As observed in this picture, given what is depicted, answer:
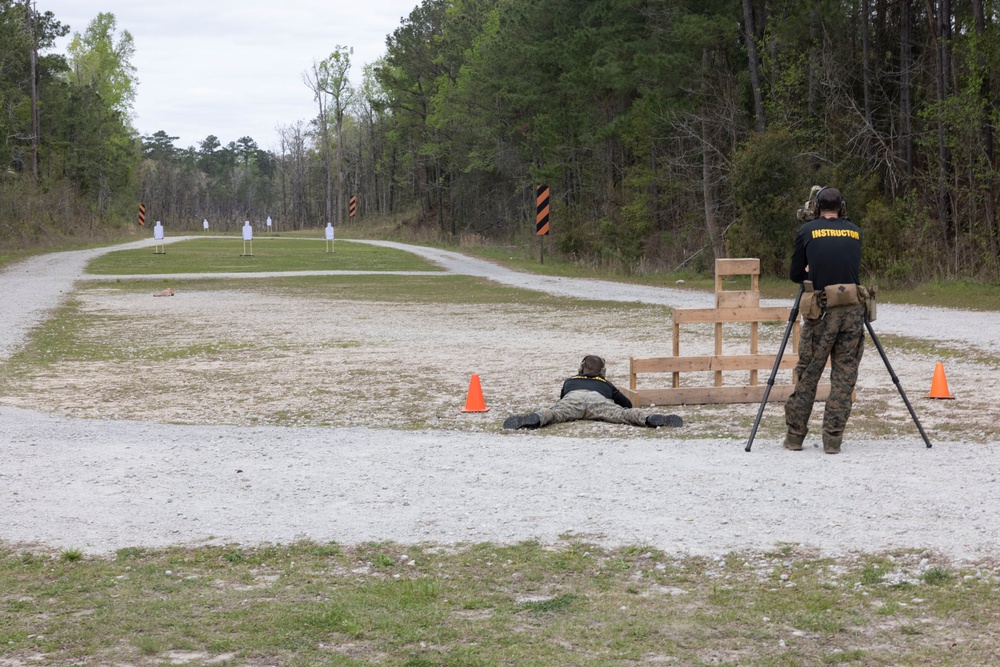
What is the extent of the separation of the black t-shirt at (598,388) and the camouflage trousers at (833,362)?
221 centimetres

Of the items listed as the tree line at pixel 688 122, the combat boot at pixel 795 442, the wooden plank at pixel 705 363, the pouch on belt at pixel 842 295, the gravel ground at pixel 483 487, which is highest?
the tree line at pixel 688 122

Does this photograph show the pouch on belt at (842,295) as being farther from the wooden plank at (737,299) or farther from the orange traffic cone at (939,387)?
the orange traffic cone at (939,387)

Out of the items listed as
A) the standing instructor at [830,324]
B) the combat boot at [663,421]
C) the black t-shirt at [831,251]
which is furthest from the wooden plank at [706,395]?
the black t-shirt at [831,251]

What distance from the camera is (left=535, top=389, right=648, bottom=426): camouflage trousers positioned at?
10422 mm

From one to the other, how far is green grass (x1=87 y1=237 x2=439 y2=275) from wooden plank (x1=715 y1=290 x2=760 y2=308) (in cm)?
3078

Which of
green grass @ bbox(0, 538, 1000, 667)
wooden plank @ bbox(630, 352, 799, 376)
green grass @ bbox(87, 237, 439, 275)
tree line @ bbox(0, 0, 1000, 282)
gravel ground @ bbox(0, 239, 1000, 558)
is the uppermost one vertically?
tree line @ bbox(0, 0, 1000, 282)

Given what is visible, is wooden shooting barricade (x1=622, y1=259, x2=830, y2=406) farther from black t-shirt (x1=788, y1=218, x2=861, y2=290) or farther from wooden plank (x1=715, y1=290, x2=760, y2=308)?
black t-shirt (x1=788, y1=218, x2=861, y2=290)

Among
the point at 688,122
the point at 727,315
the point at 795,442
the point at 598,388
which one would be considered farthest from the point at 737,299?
the point at 688,122

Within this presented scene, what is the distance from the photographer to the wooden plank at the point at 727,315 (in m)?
11.8

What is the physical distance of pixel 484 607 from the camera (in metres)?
5.36

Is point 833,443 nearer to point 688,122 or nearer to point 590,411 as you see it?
point 590,411

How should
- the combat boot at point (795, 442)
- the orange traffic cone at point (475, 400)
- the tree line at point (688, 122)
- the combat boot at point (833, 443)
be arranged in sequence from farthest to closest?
the tree line at point (688, 122)
the orange traffic cone at point (475, 400)
the combat boot at point (795, 442)
the combat boot at point (833, 443)

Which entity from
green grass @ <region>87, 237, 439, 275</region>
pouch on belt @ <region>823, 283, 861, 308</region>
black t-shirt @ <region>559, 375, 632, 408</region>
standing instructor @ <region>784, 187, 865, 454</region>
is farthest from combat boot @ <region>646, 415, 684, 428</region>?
green grass @ <region>87, 237, 439, 275</region>

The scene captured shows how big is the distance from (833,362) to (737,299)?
3.19 metres
